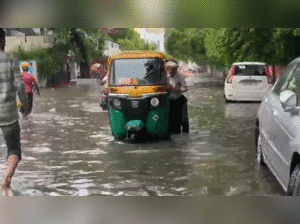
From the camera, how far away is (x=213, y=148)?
6.49 meters

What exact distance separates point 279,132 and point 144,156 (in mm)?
2358

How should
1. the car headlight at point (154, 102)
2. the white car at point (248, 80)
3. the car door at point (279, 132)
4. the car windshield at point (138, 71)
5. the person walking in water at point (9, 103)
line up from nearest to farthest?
the car door at point (279, 132), the person walking in water at point (9, 103), the car windshield at point (138, 71), the car headlight at point (154, 102), the white car at point (248, 80)

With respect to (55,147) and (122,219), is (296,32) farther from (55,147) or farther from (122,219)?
(122,219)

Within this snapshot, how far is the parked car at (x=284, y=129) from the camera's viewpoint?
11.8ft

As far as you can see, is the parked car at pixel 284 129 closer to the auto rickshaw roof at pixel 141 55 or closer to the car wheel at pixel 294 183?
the car wheel at pixel 294 183

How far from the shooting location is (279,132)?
13.1 feet

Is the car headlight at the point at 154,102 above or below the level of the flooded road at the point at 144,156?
above

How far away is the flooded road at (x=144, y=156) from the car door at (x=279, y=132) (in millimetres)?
484

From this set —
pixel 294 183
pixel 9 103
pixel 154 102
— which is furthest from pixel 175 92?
pixel 294 183

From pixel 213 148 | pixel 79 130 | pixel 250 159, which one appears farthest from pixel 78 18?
pixel 79 130

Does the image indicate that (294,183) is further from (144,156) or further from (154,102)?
(154,102)

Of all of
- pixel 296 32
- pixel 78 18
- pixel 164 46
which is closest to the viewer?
pixel 78 18

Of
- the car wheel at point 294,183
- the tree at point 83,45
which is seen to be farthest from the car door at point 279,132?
the tree at point 83,45

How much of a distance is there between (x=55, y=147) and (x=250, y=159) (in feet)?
8.44
